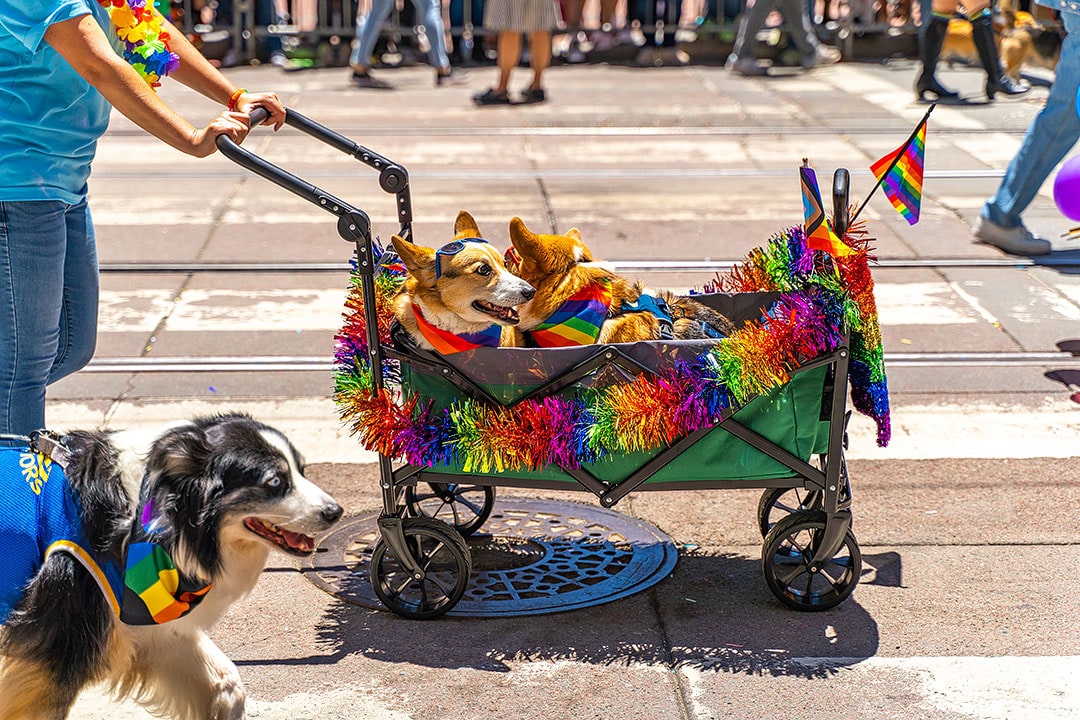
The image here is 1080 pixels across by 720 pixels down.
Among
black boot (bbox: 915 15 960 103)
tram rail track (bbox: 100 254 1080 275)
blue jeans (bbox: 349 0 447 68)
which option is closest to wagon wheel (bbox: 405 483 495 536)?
tram rail track (bbox: 100 254 1080 275)

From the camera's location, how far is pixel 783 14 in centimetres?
1485

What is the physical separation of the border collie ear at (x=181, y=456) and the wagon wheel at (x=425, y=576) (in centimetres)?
115

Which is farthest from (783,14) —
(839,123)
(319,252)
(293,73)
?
(319,252)

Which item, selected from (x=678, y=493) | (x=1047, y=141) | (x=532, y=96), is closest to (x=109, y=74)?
(x=678, y=493)

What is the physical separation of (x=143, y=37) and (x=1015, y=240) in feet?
19.2

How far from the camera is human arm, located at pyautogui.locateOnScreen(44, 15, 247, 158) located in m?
3.39

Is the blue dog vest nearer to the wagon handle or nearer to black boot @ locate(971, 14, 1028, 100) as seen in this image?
the wagon handle

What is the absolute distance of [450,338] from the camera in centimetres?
385

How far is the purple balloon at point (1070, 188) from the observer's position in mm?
6059

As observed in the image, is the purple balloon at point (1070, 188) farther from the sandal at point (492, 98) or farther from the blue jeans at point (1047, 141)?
the sandal at point (492, 98)

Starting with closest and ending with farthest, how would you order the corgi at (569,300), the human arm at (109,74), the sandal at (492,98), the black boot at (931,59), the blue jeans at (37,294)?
the human arm at (109,74) < the blue jeans at (37,294) < the corgi at (569,300) < the black boot at (931,59) < the sandal at (492,98)

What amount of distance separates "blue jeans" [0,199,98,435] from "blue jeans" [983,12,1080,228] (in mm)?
5546

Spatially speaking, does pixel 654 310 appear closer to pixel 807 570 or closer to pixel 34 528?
pixel 807 570

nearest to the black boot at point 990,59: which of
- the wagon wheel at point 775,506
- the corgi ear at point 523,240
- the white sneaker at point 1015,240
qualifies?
the white sneaker at point 1015,240
